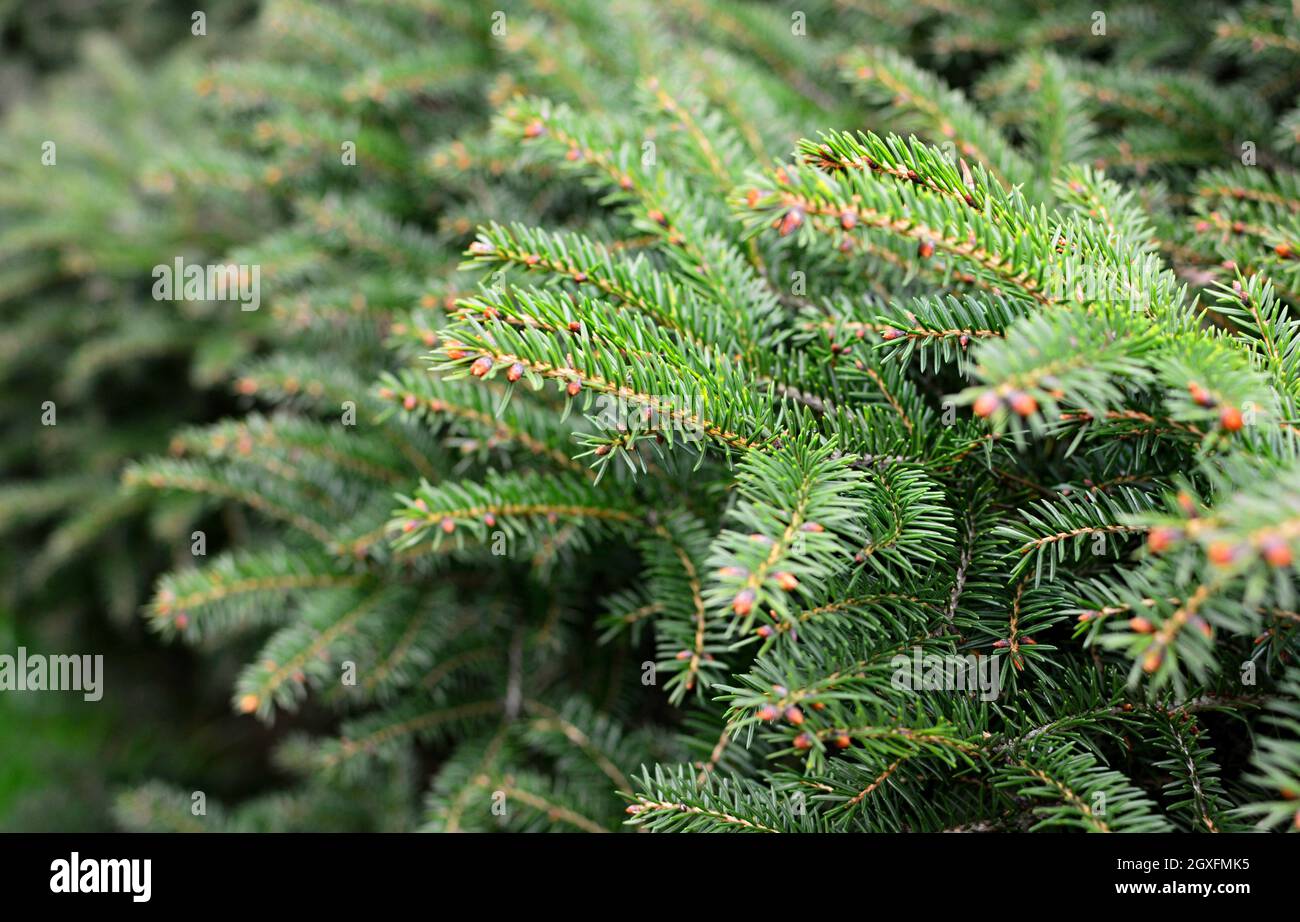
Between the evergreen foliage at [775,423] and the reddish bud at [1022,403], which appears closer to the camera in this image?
the reddish bud at [1022,403]

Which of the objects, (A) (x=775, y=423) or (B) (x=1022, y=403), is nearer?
(B) (x=1022, y=403)

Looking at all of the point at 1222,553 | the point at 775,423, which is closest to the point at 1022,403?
the point at 1222,553

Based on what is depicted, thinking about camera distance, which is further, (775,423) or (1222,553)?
(775,423)

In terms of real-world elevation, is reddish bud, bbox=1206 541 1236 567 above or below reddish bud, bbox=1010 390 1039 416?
below

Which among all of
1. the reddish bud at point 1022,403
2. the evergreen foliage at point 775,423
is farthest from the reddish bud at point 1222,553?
the reddish bud at point 1022,403

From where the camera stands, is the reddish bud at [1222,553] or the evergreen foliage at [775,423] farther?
the evergreen foliage at [775,423]

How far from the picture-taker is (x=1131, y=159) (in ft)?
3.24

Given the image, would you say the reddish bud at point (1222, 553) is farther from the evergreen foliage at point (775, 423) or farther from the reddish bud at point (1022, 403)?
the reddish bud at point (1022, 403)

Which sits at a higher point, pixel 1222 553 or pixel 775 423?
pixel 775 423

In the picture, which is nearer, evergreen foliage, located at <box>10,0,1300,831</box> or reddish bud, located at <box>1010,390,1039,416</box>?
reddish bud, located at <box>1010,390,1039,416</box>

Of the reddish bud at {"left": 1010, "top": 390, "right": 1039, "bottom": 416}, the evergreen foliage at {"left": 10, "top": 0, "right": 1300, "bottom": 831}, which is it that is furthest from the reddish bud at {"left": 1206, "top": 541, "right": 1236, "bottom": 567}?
the reddish bud at {"left": 1010, "top": 390, "right": 1039, "bottom": 416}

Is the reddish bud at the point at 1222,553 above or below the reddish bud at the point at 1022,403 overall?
below

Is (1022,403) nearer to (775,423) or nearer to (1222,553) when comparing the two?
(1222,553)

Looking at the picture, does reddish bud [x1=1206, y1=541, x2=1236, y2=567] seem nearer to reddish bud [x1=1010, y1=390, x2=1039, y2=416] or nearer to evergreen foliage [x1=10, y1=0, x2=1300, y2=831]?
evergreen foliage [x1=10, y1=0, x2=1300, y2=831]
